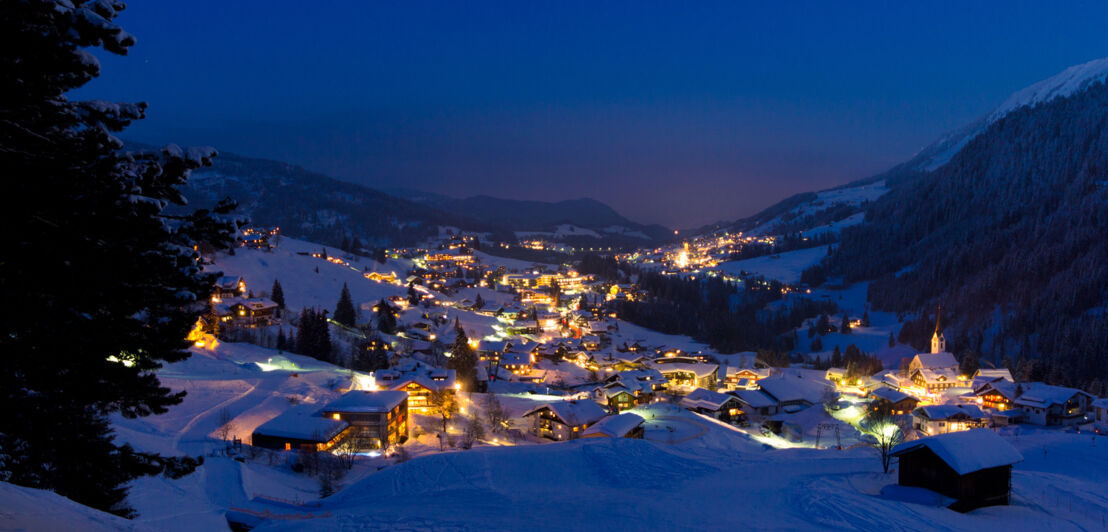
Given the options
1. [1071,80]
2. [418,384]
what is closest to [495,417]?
[418,384]

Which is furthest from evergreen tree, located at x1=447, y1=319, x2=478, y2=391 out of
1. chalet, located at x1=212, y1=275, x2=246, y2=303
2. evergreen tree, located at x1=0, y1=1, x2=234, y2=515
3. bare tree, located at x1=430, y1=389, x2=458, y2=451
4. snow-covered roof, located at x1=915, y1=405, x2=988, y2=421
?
evergreen tree, located at x1=0, y1=1, x2=234, y2=515

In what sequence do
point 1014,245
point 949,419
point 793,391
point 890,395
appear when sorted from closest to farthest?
point 949,419 → point 890,395 → point 793,391 → point 1014,245

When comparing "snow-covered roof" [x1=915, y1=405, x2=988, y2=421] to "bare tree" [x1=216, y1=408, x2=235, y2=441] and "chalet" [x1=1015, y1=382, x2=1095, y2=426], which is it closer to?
"chalet" [x1=1015, y1=382, x2=1095, y2=426]

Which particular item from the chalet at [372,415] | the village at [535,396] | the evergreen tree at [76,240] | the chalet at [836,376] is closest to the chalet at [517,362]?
the village at [535,396]

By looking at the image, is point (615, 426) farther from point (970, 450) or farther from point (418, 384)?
point (970, 450)

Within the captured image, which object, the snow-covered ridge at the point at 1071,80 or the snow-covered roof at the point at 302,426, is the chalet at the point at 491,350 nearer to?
the snow-covered roof at the point at 302,426

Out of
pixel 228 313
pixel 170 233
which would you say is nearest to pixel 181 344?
pixel 170 233
